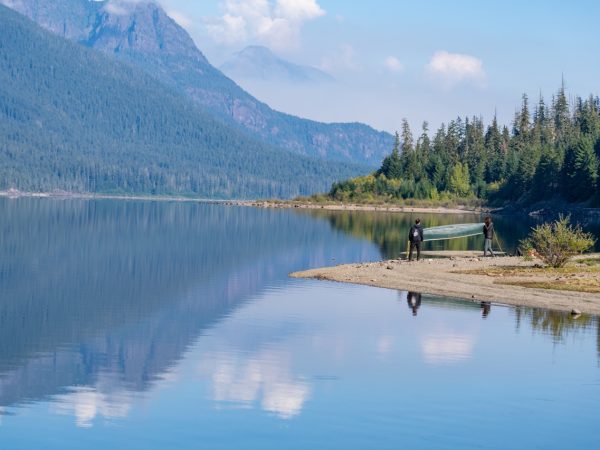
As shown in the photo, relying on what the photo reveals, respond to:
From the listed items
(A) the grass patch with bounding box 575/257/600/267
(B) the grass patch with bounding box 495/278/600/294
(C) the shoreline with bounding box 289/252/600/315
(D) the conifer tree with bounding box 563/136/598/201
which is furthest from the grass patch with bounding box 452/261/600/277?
(D) the conifer tree with bounding box 563/136/598/201

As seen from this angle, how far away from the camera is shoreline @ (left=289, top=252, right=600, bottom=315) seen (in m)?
44.3

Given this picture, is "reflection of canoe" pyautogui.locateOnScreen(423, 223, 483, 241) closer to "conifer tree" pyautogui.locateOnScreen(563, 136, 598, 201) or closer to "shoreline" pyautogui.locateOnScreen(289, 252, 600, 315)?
"shoreline" pyautogui.locateOnScreen(289, 252, 600, 315)

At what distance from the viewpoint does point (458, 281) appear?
50812 mm

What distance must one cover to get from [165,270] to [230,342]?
27561mm

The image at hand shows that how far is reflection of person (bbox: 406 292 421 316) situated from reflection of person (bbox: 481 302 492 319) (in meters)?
2.35

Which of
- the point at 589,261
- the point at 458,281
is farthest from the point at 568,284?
the point at 589,261

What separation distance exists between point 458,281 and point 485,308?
7.53 m

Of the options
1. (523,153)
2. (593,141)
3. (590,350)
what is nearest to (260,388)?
(590,350)

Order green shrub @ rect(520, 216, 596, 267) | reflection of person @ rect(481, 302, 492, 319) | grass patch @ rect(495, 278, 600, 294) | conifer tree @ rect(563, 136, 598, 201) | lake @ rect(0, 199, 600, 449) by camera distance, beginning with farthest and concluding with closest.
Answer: conifer tree @ rect(563, 136, 598, 201) < green shrub @ rect(520, 216, 596, 267) < grass patch @ rect(495, 278, 600, 294) < reflection of person @ rect(481, 302, 492, 319) < lake @ rect(0, 199, 600, 449)

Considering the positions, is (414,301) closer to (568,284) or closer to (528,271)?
(568,284)

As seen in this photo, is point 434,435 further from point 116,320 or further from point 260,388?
point 116,320

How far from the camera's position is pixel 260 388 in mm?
28000

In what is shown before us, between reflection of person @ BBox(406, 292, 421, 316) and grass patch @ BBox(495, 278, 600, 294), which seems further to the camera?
grass patch @ BBox(495, 278, 600, 294)

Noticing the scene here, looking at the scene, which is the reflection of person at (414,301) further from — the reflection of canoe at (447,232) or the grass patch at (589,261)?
the reflection of canoe at (447,232)
